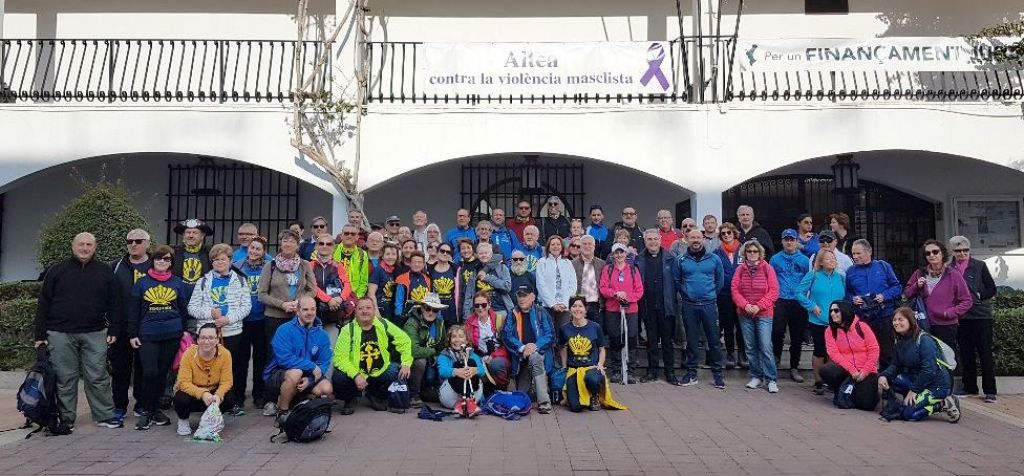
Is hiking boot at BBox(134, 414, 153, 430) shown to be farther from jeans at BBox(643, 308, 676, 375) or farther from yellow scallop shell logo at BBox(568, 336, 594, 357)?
jeans at BBox(643, 308, 676, 375)

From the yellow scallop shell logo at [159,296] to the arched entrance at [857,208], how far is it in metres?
9.42

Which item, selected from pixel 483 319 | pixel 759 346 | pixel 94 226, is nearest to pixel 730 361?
pixel 759 346

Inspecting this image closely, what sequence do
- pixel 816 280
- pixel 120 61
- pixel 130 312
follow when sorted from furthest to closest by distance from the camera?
1. pixel 120 61
2. pixel 816 280
3. pixel 130 312

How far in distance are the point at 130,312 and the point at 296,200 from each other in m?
6.15

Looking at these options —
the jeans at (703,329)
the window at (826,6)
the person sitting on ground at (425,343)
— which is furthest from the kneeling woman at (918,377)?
the window at (826,6)

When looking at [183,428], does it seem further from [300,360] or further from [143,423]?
[300,360]

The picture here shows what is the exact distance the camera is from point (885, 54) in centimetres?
1021

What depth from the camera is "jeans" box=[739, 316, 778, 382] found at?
7.71m

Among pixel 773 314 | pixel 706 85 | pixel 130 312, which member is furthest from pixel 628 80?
pixel 130 312

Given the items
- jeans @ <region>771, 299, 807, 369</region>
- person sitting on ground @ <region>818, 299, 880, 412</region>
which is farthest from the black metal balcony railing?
person sitting on ground @ <region>818, 299, 880, 412</region>

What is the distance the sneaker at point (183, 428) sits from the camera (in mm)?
5824

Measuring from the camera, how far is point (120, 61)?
37.9 feet

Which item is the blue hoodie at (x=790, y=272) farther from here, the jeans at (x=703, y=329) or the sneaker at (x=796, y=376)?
the sneaker at (x=796, y=376)

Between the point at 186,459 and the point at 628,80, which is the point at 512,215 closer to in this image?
the point at 628,80
